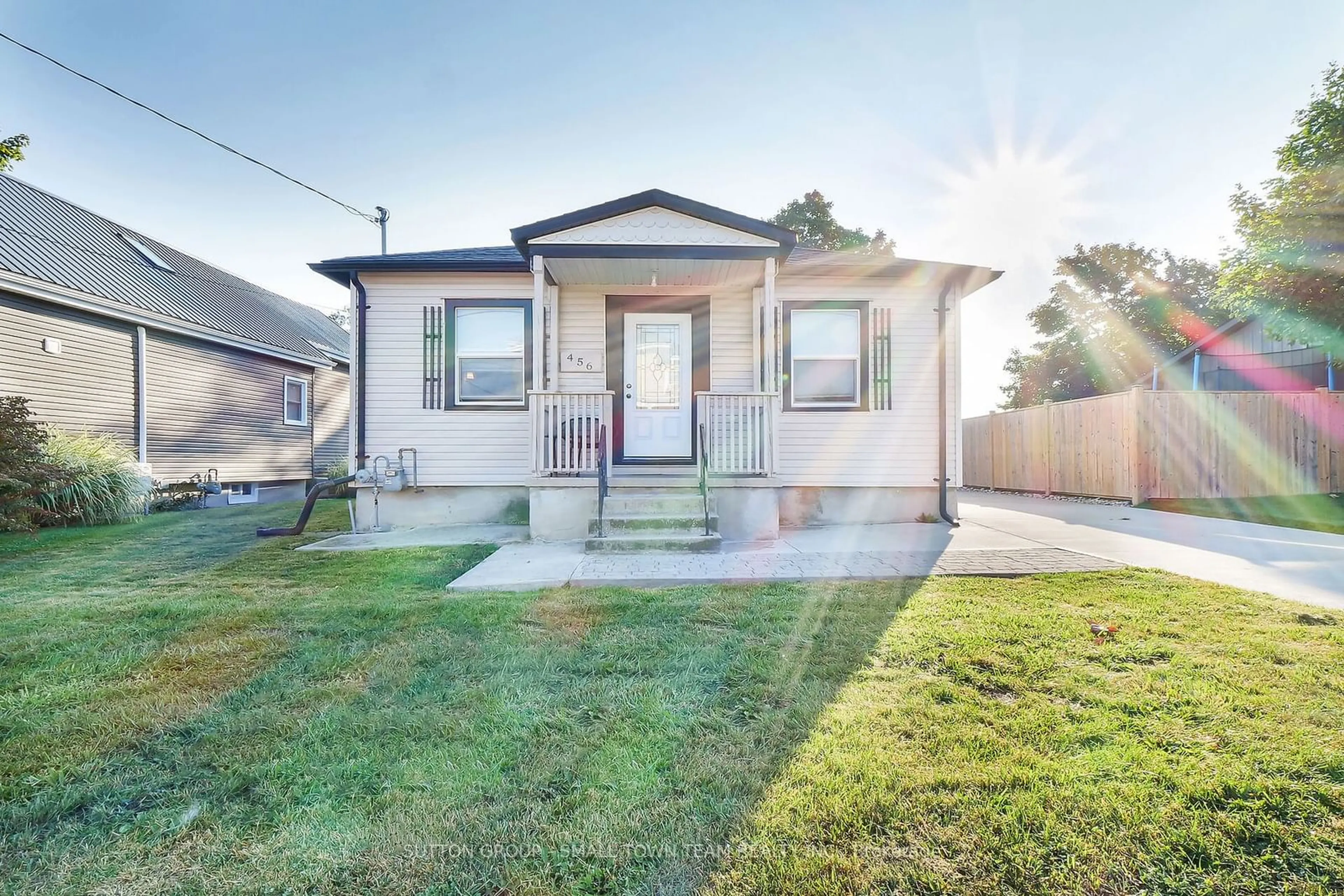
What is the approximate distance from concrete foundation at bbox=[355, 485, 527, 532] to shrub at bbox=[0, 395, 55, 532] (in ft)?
9.53

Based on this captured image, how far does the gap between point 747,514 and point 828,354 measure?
2760mm

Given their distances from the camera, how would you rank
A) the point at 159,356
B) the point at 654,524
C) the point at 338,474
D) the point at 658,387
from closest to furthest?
the point at 654,524
the point at 658,387
the point at 159,356
the point at 338,474

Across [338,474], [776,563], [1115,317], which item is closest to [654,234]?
[776,563]

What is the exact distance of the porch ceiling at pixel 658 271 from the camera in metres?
6.38

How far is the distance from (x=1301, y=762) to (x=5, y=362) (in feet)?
46.3

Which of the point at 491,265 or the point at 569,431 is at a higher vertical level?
the point at 491,265

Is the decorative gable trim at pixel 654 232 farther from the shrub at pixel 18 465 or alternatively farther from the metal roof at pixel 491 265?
the shrub at pixel 18 465

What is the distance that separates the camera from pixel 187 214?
12727mm

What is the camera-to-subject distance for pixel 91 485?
7.62m

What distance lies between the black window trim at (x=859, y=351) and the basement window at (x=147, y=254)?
46.6 feet

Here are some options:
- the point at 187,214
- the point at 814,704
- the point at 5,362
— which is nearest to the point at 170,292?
the point at 187,214

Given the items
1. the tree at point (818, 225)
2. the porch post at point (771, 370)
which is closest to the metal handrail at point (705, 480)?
the porch post at point (771, 370)

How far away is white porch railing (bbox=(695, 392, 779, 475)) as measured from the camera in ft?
20.9

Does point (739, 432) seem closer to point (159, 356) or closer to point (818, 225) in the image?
point (159, 356)
